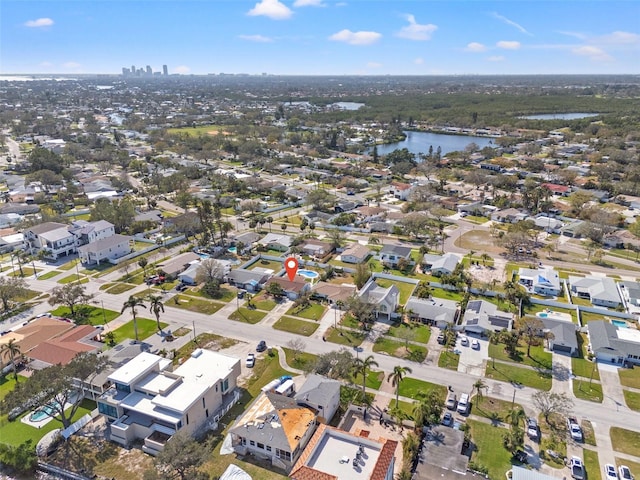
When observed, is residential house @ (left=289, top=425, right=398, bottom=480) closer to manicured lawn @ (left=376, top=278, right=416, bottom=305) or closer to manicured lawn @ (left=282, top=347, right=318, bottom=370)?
manicured lawn @ (left=282, top=347, right=318, bottom=370)

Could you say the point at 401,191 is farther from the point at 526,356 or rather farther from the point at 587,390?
the point at 587,390

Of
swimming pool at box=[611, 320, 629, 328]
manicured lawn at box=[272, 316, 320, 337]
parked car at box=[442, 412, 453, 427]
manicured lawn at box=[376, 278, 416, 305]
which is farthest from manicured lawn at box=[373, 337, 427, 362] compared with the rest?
swimming pool at box=[611, 320, 629, 328]

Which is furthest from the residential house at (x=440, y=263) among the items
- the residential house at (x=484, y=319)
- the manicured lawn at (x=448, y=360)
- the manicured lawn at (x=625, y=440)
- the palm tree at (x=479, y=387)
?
the manicured lawn at (x=625, y=440)

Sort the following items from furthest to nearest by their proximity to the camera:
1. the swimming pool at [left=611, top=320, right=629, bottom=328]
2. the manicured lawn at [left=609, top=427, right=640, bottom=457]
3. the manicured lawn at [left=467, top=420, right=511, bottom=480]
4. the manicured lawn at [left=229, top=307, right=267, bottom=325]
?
the manicured lawn at [left=229, top=307, right=267, bottom=325] < the swimming pool at [left=611, top=320, right=629, bottom=328] < the manicured lawn at [left=609, top=427, right=640, bottom=457] < the manicured lawn at [left=467, top=420, right=511, bottom=480]

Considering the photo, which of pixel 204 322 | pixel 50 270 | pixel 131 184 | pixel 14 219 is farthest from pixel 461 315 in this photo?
pixel 131 184

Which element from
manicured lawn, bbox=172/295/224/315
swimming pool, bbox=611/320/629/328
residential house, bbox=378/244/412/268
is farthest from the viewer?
residential house, bbox=378/244/412/268
